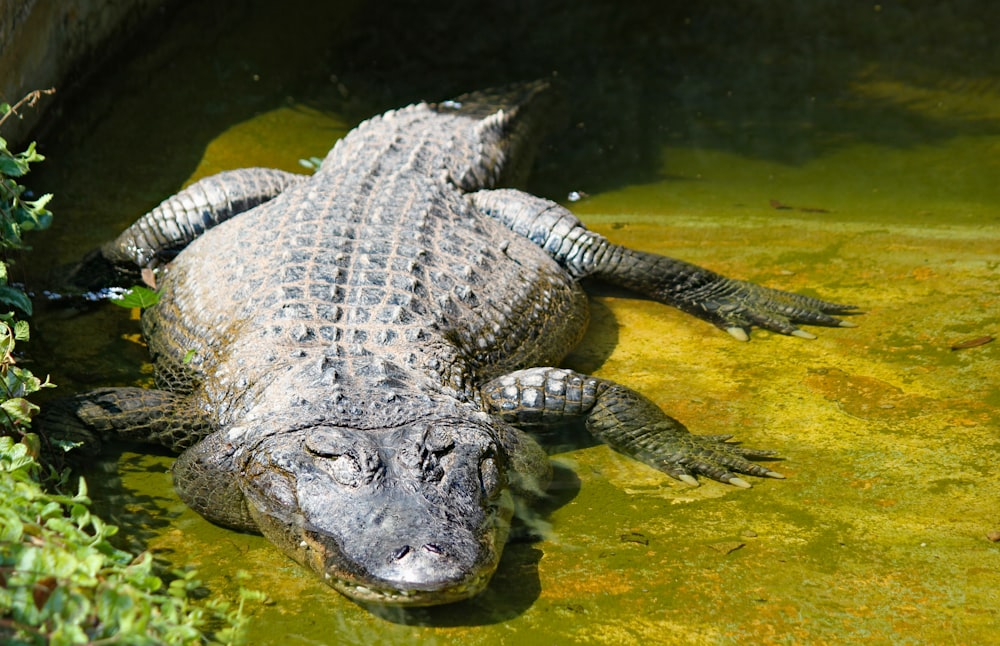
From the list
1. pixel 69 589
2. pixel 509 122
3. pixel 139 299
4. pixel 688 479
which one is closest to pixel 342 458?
pixel 69 589

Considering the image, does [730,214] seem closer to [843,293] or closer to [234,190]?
[843,293]

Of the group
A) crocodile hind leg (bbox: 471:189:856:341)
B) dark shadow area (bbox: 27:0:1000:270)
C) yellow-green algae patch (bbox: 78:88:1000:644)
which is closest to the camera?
yellow-green algae patch (bbox: 78:88:1000:644)

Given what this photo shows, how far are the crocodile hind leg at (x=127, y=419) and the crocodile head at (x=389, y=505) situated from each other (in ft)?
1.86

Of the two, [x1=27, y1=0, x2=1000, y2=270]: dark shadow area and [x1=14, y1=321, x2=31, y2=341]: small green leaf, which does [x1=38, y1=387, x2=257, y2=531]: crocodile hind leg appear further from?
[x1=27, y1=0, x2=1000, y2=270]: dark shadow area

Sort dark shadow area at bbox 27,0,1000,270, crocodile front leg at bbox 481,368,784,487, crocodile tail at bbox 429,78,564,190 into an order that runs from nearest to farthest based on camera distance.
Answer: crocodile front leg at bbox 481,368,784,487 < crocodile tail at bbox 429,78,564,190 < dark shadow area at bbox 27,0,1000,270

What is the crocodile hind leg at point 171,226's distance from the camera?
527cm

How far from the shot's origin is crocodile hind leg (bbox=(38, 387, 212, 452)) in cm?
390

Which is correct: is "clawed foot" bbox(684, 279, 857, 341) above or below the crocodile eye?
above

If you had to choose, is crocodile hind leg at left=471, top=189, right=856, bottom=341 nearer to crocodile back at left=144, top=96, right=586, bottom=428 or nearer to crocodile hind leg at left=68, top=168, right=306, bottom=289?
crocodile back at left=144, top=96, right=586, bottom=428

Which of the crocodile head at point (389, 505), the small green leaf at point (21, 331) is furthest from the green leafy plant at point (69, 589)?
the small green leaf at point (21, 331)

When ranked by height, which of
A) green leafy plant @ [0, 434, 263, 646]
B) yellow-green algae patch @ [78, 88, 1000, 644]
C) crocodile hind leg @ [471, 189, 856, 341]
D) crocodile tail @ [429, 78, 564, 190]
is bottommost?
yellow-green algae patch @ [78, 88, 1000, 644]

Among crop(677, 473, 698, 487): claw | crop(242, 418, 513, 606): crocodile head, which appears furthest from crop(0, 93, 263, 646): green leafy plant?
crop(677, 473, 698, 487): claw

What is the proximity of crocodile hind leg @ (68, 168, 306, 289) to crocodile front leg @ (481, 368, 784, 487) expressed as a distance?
192 cm

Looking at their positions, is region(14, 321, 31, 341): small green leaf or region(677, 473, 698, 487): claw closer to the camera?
region(14, 321, 31, 341): small green leaf
